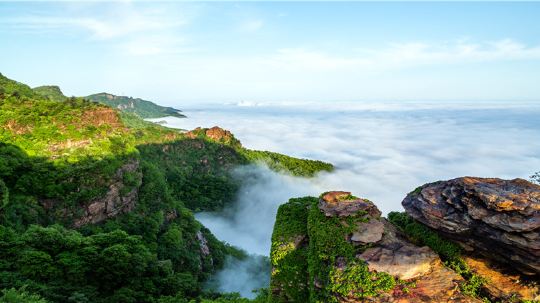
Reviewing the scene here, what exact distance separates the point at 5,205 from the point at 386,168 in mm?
187999

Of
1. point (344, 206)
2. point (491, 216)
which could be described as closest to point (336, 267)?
point (344, 206)

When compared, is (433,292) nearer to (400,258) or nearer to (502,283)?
(400,258)

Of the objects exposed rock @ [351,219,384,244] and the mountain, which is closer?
the mountain

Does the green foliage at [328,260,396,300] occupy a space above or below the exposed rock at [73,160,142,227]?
above

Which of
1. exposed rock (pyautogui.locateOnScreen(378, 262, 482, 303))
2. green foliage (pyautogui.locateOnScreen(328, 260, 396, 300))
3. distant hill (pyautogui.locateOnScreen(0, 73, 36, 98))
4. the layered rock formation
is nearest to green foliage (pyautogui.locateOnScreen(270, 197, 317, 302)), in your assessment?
the layered rock formation

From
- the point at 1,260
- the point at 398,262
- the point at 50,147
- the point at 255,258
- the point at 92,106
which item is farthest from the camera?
the point at 255,258

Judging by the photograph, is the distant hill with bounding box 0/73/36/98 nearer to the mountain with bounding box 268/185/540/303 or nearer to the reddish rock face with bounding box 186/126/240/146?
the reddish rock face with bounding box 186/126/240/146

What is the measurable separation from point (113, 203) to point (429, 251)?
41.3 metres

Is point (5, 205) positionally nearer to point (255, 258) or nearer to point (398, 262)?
point (398, 262)

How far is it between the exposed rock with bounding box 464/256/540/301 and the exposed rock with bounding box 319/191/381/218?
526 centimetres

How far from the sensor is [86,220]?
144 feet

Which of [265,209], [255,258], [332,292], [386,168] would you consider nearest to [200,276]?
[255,258]

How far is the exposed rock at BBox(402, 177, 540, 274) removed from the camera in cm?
1457

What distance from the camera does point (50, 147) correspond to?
4334cm
